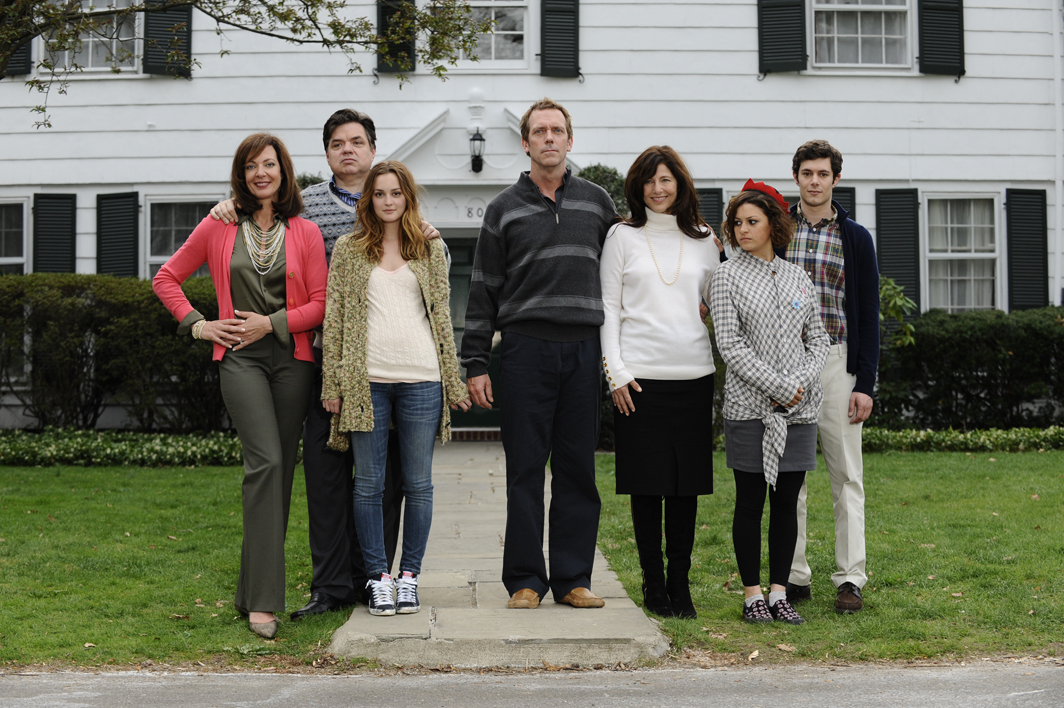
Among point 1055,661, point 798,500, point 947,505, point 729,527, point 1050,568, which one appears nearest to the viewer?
point 1055,661

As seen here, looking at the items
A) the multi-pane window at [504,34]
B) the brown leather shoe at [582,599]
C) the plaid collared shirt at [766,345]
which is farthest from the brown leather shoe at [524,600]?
the multi-pane window at [504,34]

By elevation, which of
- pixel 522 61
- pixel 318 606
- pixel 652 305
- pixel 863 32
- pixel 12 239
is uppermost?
pixel 863 32

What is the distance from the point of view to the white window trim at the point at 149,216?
11.8 m

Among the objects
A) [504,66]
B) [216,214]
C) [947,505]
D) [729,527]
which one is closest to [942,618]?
[729,527]

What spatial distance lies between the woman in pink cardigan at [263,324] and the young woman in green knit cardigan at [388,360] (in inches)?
6.1

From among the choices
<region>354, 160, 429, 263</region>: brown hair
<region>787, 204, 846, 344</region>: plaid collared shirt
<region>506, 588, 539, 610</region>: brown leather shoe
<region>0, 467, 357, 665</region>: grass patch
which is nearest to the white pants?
<region>787, 204, 846, 344</region>: plaid collared shirt

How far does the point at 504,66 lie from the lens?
1162 cm

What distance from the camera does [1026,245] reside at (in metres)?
11.9

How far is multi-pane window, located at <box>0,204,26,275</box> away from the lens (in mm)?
12016

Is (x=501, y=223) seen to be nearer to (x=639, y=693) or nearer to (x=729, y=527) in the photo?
(x=639, y=693)

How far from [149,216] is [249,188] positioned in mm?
8164

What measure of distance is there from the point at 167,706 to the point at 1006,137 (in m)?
11.6

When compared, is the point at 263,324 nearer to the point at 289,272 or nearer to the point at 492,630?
the point at 289,272

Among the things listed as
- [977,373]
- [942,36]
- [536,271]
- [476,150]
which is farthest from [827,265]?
[942,36]
